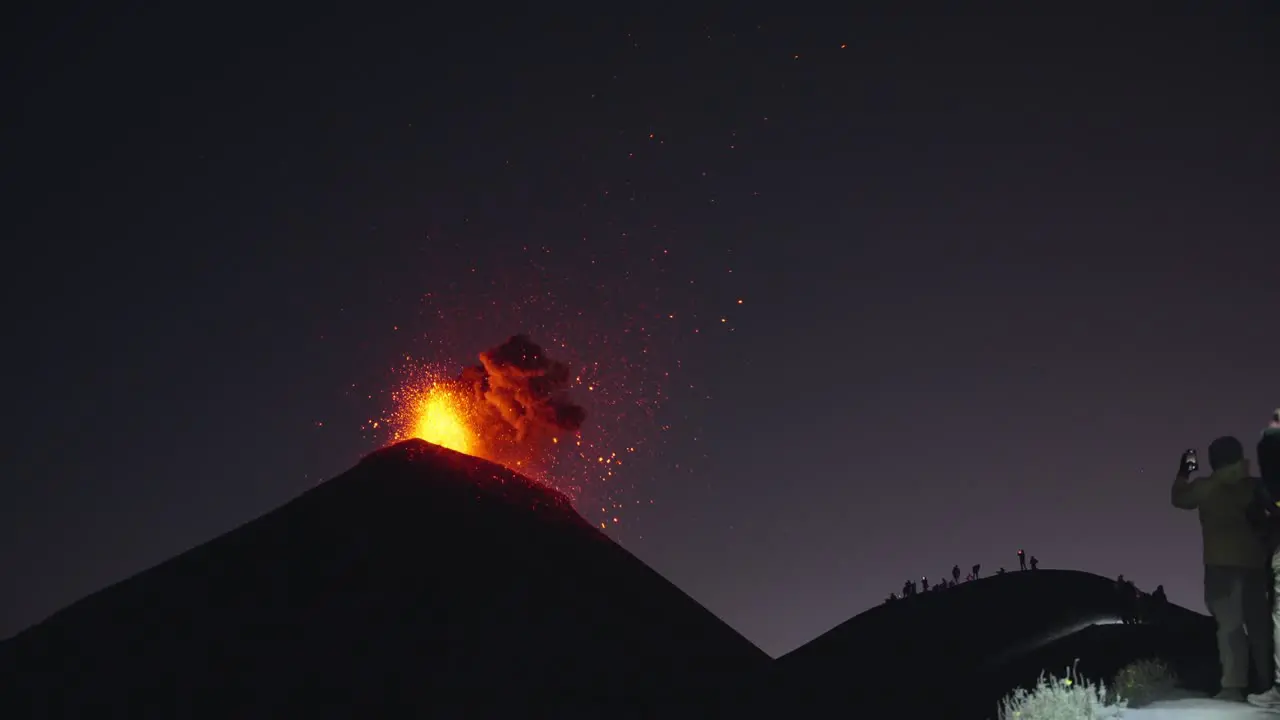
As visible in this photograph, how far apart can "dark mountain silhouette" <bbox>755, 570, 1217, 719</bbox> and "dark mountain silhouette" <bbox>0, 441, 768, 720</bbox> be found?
9.57ft

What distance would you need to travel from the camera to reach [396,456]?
1597 inches

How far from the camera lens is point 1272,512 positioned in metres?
11.5

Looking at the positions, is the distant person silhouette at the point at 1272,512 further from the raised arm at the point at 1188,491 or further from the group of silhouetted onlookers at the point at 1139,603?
the group of silhouetted onlookers at the point at 1139,603

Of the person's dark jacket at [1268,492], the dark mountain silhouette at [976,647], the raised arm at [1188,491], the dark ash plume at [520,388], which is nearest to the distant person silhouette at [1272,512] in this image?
the person's dark jacket at [1268,492]

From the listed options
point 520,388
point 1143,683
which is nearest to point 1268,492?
point 1143,683

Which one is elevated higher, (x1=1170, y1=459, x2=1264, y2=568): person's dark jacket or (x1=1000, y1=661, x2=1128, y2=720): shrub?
(x1=1170, y1=459, x2=1264, y2=568): person's dark jacket

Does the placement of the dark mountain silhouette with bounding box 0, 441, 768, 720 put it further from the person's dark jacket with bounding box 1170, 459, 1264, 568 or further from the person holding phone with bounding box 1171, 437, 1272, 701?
the person's dark jacket with bounding box 1170, 459, 1264, 568

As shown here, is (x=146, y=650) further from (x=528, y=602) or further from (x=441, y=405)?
(x=441, y=405)

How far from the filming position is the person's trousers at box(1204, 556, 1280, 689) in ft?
37.8

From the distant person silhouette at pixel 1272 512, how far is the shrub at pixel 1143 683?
1.18 m

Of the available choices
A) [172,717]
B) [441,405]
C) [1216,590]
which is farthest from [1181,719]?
[441,405]

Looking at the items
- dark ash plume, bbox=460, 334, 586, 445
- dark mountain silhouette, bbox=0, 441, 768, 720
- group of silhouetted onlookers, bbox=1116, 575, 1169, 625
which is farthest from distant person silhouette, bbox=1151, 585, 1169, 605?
dark ash plume, bbox=460, 334, 586, 445

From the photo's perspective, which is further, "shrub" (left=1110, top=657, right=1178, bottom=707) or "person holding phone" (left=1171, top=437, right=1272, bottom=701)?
"shrub" (left=1110, top=657, right=1178, bottom=707)

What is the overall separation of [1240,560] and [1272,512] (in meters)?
0.71
